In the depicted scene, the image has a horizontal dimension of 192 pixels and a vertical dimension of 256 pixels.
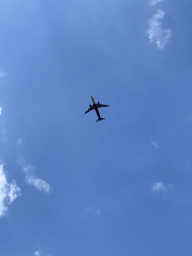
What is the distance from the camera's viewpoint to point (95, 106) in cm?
19912
